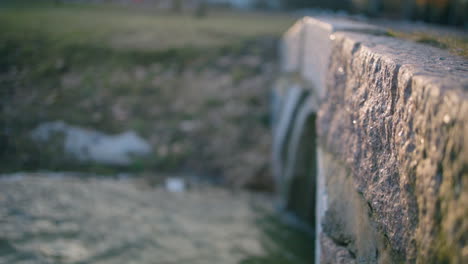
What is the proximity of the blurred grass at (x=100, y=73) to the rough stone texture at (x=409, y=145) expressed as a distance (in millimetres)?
5615

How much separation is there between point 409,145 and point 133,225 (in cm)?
418

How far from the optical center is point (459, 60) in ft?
6.90

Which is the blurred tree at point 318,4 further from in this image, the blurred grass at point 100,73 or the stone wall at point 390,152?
the stone wall at point 390,152

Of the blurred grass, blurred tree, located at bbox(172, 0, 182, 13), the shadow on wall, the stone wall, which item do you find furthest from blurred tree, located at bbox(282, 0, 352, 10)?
the stone wall

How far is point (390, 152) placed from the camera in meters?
1.82

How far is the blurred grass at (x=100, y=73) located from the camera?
7.56 metres

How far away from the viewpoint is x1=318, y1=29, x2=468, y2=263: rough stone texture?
4.08 feet

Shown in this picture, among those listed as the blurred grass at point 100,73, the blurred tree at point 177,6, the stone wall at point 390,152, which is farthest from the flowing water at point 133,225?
the blurred tree at point 177,6

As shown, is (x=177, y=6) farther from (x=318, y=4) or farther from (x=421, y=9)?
(x=421, y=9)

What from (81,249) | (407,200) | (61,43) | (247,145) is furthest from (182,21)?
(407,200)

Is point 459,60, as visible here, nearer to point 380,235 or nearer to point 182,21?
point 380,235

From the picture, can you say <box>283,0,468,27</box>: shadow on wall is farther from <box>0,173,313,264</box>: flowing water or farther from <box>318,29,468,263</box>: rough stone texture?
<box>318,29,468,263</box>: rough stone texture

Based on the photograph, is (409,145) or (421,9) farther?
(421,9)

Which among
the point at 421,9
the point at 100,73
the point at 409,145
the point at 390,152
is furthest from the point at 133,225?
the point at 421,9
